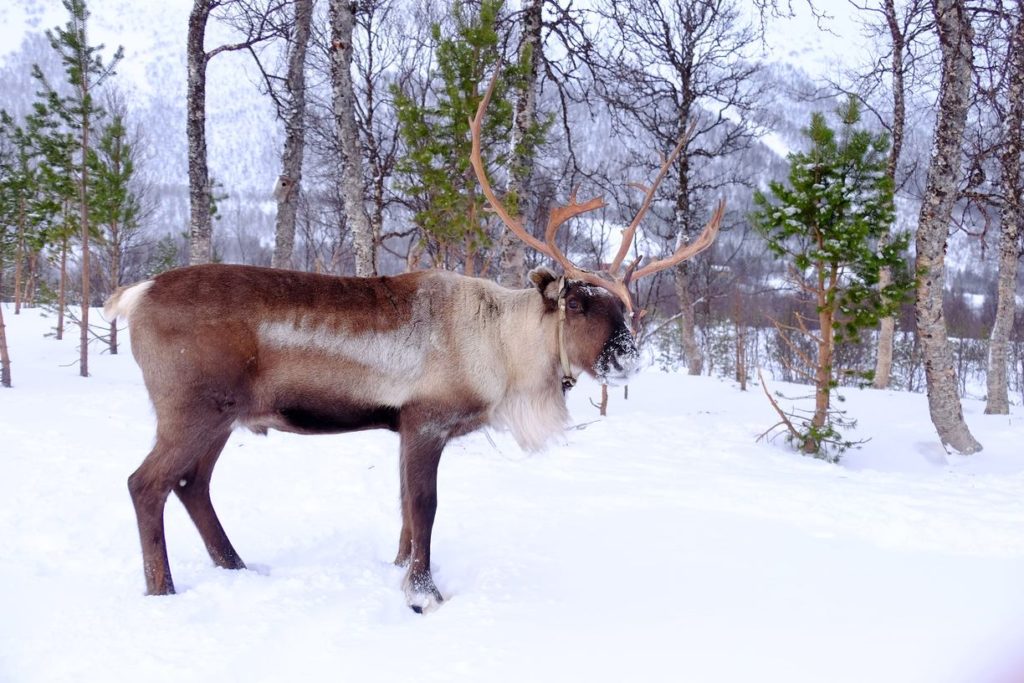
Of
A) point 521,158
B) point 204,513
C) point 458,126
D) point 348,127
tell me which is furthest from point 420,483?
point 458,126

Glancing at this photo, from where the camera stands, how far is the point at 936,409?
29.2ft

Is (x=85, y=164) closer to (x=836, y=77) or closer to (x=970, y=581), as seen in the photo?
(x=970, y=581)

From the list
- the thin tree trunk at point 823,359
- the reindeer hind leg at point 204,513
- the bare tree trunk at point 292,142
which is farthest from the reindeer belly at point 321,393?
the bare tree trunk at point 292,142

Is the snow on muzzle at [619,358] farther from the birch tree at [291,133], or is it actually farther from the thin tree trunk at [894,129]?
the thin tree trunk at [894,129]

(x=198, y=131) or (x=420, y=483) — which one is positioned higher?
(x=198, y=131)

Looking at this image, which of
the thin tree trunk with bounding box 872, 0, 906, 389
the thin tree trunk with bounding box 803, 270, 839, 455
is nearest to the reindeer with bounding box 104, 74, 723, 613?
the thin tree trunk with bounding box 803, 270, 839, 455

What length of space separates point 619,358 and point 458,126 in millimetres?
6325

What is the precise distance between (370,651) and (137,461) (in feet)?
14.1

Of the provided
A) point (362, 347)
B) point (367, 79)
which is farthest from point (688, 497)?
point (367, 79)

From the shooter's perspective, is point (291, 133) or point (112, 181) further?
point (112, 181)

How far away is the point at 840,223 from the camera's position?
8.16 meters

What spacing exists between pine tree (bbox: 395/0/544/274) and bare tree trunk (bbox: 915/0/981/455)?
16.0 feet

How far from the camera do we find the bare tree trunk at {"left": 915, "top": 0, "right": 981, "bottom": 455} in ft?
26.3

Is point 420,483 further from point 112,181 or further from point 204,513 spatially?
point 112,181
